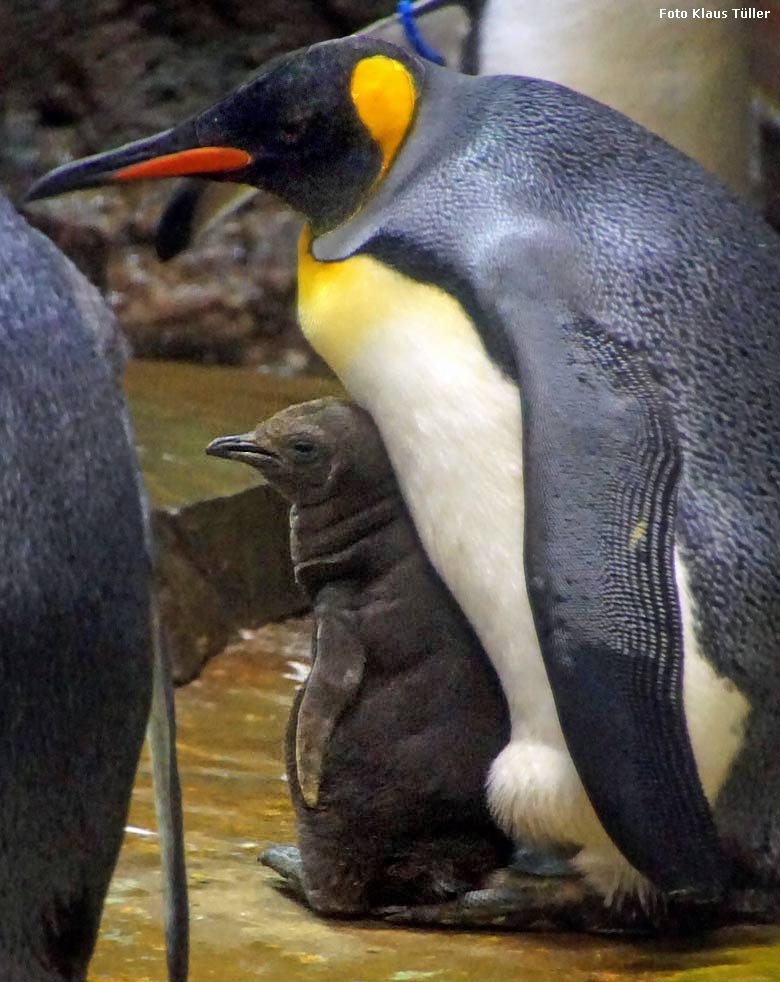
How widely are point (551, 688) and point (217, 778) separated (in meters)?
0.77

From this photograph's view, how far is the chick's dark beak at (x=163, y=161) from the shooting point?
222 centimetres

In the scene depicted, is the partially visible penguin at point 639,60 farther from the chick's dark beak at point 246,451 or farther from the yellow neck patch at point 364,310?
the chick's dark beak at point 246,451

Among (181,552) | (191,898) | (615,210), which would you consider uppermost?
(615,210)

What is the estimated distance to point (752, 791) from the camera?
188cm

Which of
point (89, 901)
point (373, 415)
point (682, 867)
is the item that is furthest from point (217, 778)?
point (89, 901)

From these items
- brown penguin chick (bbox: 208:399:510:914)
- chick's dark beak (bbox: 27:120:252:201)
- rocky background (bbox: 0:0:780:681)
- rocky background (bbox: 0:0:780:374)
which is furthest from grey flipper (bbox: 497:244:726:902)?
rocky background (bbox: 0:0:780:374)

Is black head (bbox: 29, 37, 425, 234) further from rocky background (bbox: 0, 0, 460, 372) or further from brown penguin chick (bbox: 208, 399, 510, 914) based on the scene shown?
rocky background (bbox: 0, 0, 460, 372)

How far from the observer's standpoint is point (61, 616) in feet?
3.68

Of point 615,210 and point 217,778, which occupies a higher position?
point 615,210

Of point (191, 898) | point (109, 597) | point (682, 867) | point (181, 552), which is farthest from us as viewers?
point (181, 552)

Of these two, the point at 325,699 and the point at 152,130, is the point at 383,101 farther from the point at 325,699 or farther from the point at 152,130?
the point at 152,130

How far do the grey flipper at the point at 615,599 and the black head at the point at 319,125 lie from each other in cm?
44

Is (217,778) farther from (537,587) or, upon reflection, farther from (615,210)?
(615,210)

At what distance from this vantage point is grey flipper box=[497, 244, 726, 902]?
1.74m
